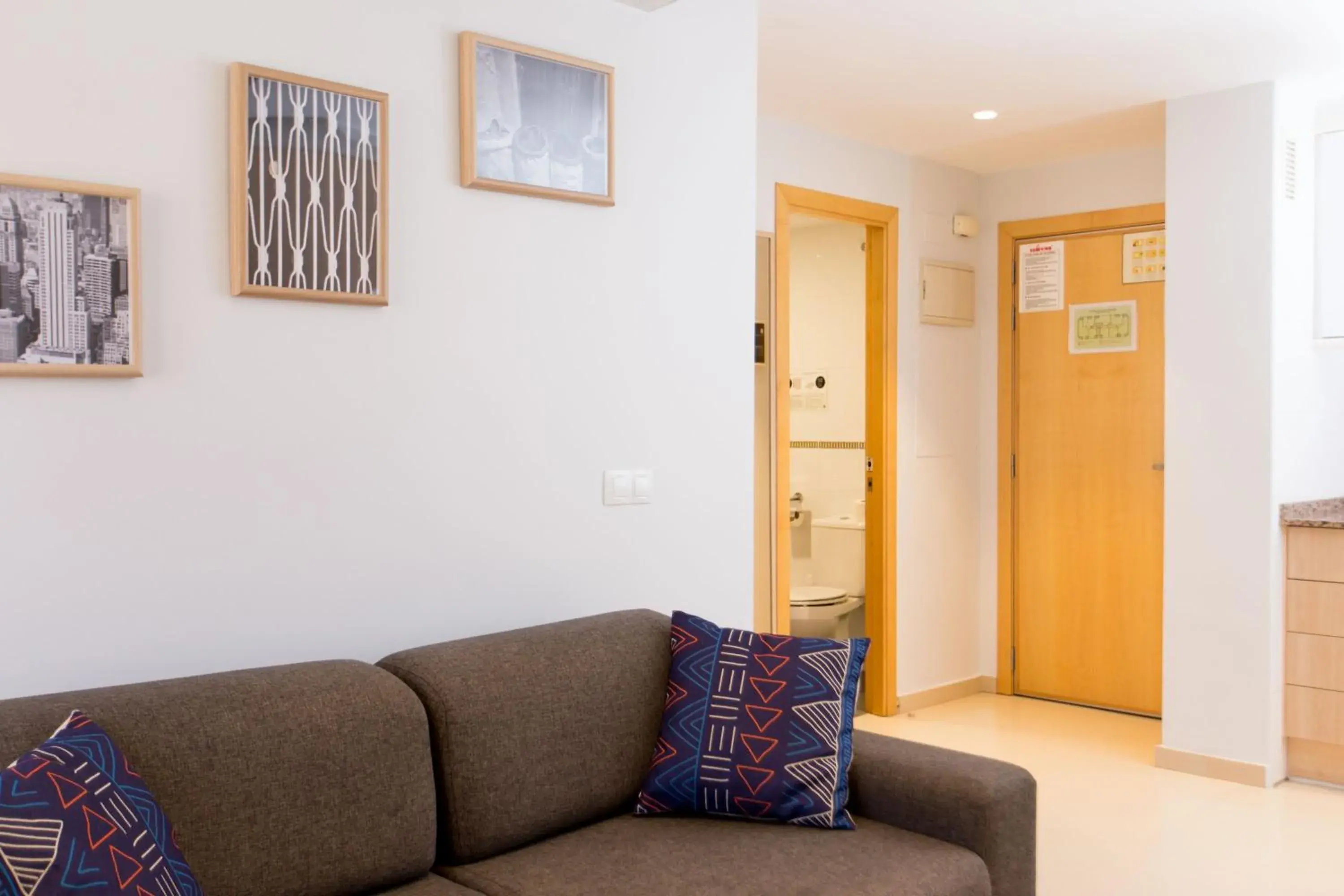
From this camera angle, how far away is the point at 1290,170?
4.29 meters

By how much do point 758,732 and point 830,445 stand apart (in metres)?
3.42

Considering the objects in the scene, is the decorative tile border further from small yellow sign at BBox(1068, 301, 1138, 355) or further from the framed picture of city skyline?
the framed picture of city skyline

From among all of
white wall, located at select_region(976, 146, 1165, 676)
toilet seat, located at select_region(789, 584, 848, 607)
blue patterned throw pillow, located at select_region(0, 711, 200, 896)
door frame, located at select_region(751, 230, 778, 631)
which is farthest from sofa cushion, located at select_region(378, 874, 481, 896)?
white wall, located at select_region(976, 146, 1165, 676)

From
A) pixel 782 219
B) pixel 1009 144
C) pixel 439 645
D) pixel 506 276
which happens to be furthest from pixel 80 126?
pixel 1009 144

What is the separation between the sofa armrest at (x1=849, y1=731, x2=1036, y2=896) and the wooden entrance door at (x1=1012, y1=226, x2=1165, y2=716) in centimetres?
301

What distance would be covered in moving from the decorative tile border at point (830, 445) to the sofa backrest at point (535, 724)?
3.06 m

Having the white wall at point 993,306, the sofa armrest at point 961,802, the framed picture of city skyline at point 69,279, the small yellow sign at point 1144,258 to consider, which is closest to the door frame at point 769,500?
the white wall at point 993,306

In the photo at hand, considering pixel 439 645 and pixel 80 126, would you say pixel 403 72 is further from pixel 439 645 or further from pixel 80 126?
pixel 439 645

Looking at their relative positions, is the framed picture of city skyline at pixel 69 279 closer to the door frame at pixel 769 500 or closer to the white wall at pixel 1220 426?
the door frame at pixel 769 500

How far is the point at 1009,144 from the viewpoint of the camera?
5.12m

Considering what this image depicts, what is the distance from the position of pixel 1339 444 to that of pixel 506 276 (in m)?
3.54

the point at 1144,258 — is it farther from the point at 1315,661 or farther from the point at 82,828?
the point at 82,828

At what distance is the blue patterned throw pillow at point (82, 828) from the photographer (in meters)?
1.54

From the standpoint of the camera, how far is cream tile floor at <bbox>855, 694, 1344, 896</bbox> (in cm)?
334
